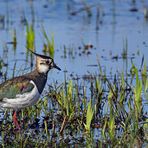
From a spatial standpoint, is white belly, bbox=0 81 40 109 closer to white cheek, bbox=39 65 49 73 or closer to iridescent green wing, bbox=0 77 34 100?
iridescent green wing, bbox=0 77 34 100

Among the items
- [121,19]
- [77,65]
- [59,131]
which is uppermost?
[121,19]

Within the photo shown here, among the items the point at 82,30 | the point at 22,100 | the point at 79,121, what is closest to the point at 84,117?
the point at 79,121

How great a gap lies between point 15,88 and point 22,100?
0.69 ft

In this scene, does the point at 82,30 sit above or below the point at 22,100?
above

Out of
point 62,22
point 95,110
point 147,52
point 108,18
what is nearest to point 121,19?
point 108,18

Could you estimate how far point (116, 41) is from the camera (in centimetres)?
1345

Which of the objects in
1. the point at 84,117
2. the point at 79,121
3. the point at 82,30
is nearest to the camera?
the point at 79,121

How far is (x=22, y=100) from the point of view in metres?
8.40

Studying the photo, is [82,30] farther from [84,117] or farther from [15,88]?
[15,88]

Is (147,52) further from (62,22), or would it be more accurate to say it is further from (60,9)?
(60,9)

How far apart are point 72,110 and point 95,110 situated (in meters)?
0.34

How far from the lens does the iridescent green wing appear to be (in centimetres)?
848

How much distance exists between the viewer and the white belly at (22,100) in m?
8.38

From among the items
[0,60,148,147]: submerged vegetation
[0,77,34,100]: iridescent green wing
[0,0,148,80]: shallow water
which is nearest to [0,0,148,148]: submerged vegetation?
[0,60,148,147]: submerged vegetation
